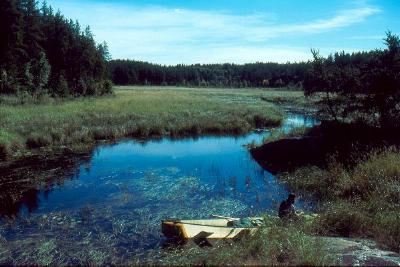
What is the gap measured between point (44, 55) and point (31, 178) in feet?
100

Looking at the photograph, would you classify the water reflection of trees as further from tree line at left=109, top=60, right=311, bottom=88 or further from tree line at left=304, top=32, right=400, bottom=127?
tree line at left=109, top=60, right=311, bottom=88

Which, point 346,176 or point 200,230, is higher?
point 346,176

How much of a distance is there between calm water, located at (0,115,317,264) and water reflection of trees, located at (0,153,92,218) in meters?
0.08

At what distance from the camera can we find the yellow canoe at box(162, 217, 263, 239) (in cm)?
977

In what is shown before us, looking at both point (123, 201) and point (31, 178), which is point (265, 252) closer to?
point (123, 201)

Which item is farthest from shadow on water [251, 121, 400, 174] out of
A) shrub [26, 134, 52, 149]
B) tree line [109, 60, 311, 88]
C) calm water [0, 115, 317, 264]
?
tree line [109, 60, 311, 88]

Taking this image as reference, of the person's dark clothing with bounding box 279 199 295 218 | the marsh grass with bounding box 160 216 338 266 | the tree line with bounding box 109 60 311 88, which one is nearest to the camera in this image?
the marsh grass with bounding box 160 216 338 266

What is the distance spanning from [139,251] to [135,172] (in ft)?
29.9

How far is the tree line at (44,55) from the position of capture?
40.4 m

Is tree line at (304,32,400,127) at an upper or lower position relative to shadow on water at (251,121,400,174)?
upper

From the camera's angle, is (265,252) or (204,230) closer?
(265,252)

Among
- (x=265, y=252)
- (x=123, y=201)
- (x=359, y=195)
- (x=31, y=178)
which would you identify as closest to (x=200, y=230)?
(x=265, y=252)

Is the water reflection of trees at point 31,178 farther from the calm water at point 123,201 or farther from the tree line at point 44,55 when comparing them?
the tree line at point 44,55

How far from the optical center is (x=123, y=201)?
1439cm
